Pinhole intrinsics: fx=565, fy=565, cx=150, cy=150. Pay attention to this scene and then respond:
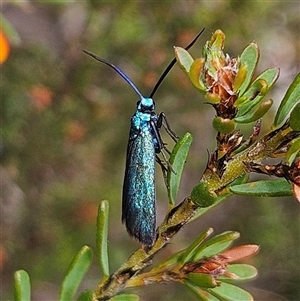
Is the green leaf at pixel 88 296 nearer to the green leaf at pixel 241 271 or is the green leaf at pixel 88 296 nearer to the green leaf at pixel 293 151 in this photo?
the green leaf at pixel 241 271

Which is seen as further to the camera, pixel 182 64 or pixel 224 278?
pixel 224 278

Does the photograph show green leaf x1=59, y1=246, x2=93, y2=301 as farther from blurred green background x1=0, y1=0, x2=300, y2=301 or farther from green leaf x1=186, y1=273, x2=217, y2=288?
blurred green background x1=0, y1=0, x2=300, y2=301

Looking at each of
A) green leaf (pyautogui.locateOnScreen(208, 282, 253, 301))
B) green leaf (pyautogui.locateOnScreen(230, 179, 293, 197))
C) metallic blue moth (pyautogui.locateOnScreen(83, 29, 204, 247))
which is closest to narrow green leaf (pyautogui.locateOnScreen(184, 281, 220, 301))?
green leaf (pyautogui.locateOnScreen(208, 282, 253, 301))

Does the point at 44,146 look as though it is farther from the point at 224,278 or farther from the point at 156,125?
the point at 224,278

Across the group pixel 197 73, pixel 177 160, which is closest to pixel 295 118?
pixel 197 73

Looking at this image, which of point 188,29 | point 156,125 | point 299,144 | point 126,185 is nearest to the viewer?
point 299,144

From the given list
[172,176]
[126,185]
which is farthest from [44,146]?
[172,176]
